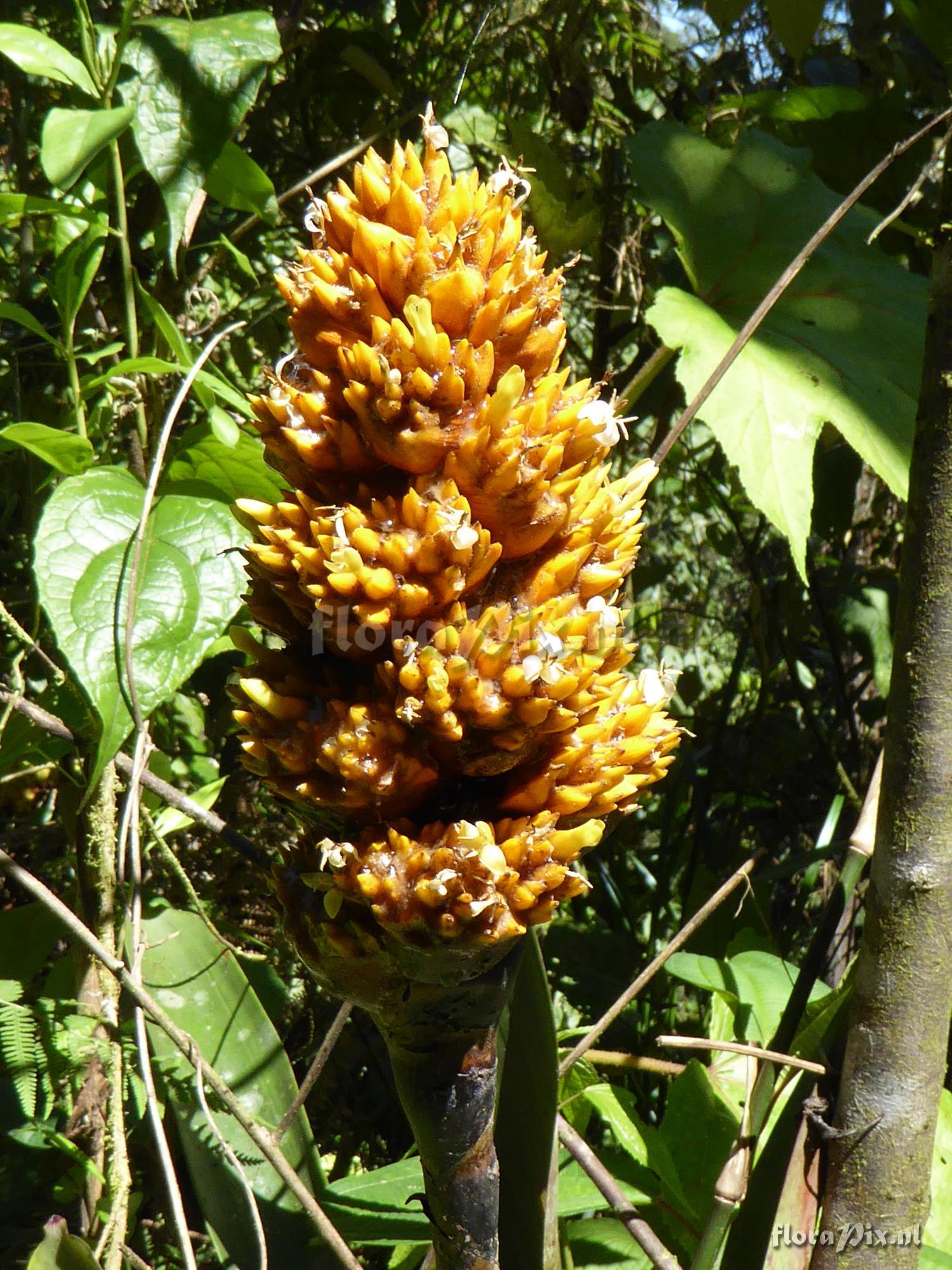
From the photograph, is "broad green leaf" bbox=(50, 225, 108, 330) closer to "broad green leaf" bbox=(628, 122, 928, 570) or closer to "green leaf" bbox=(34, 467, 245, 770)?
"green leaf" bbox=(34, 467, 245, 770)

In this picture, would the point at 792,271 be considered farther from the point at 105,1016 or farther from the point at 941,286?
the point at 105,1016

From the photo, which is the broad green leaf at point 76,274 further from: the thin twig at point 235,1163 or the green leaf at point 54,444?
the thin twig at point 235,1163

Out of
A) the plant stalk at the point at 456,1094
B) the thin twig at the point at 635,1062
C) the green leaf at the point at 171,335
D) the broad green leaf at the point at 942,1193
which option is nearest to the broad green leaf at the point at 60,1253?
the plant stalk at the point at 456,1094

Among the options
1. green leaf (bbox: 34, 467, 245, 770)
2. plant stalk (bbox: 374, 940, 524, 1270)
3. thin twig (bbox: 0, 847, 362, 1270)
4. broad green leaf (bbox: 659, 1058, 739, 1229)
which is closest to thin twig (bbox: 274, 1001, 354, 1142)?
thin twig (bbox: 0, 847, 362, 1270)

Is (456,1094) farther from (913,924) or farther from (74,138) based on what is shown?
(74,138)

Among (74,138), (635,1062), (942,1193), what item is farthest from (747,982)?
(74,138)

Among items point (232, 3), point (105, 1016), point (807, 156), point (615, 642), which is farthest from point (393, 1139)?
point (232, 3)
